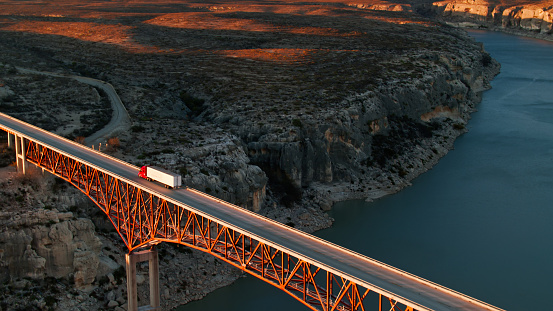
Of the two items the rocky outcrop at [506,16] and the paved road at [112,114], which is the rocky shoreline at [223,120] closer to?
the paved road at [112,114]

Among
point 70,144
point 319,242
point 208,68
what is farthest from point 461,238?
point 208,68

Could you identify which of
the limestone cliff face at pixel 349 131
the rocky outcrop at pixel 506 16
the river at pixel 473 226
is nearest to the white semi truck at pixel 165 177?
the river at pixel 473 226

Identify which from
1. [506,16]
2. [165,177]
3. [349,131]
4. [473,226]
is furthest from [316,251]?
[506,16]

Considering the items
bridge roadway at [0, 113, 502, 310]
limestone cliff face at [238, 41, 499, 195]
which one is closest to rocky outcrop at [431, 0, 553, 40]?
limestone cliff face at [238, 41, 499, 195]

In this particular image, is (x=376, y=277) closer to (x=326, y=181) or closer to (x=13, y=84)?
(x=326, y=181)

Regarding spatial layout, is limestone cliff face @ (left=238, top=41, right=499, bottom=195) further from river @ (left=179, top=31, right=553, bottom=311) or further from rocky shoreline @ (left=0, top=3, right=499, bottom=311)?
river @ (left=179, top=31, right=553, bottom=311)

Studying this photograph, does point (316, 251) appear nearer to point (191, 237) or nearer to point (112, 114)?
point (191, 237)

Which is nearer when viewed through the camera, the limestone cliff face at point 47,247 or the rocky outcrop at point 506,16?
the limestone cliff face at point 47,247
